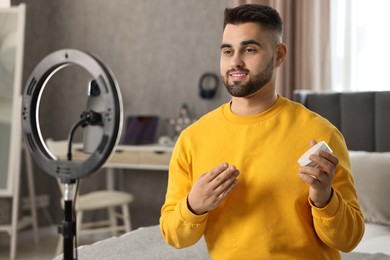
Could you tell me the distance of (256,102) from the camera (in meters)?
1.27

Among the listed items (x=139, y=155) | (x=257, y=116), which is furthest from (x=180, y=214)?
(x=139, y=155)

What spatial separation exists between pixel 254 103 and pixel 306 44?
7.50 feet

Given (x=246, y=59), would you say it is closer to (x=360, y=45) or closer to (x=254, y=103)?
(x=254, y=103)

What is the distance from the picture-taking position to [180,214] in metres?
1.21

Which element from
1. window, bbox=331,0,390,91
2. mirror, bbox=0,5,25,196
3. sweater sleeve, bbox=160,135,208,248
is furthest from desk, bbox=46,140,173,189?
sweater sleeve, bbox=160,135,208,248

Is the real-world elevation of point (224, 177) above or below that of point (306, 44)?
below

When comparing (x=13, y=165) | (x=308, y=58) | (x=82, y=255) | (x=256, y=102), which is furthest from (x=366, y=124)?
(x=13, y=165)

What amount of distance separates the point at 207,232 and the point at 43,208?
3.71 meters

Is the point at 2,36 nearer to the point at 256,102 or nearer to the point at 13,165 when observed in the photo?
the point at 13,165

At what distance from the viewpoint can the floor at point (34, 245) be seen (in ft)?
13.5

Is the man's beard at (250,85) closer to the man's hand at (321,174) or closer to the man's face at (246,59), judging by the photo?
the man's face at (246,59)

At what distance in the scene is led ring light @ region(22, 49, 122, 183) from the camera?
0.87 meters

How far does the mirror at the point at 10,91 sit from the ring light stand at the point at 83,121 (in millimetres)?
3132

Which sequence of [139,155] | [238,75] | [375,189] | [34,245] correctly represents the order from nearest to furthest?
1. [238,75]
2. [375,189]
3. [139,155]
4. [34,245]
